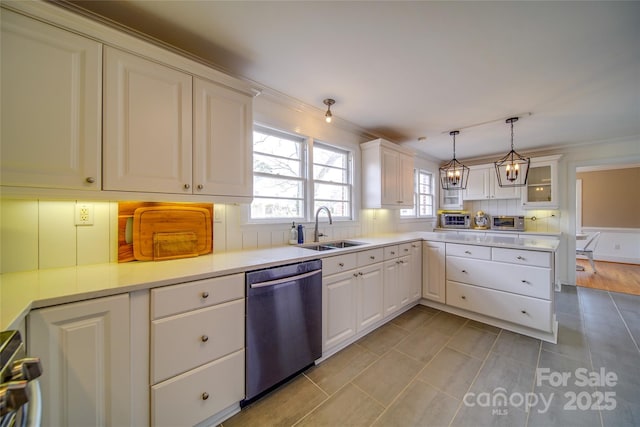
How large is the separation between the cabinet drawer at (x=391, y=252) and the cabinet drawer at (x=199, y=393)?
5.70ft

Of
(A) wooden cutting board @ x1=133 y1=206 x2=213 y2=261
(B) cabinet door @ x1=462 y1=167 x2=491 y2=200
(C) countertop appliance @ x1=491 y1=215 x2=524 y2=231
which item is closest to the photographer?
(A) wooden cutting board @ x1=133 y1=206 x2=213 y2=261

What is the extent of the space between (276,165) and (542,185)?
4891mm

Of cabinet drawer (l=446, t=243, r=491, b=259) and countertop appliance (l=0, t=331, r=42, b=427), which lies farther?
cabinet drawer (l=446, t=243, r=491, b=259)

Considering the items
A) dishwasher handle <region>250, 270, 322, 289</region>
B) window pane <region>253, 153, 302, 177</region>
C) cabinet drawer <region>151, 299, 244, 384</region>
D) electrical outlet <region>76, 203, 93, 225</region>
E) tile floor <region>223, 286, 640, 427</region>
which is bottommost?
tile floor <region>223, 286, 640, 427</region>

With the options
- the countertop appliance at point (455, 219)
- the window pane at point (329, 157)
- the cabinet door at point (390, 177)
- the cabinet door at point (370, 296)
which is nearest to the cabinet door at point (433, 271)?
the cabinet door at point (390, 177)

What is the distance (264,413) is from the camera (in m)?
1.53

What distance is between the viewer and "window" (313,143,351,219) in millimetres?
2961

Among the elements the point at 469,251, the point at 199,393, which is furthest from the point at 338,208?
the point at 199,393

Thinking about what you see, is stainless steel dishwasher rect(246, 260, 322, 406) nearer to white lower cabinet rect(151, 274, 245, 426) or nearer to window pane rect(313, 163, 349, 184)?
white lower cabinet rect(151, 274, 245, 426)

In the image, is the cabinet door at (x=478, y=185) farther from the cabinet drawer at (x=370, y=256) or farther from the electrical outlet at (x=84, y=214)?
the electrical outlet at (x=84, y=214)

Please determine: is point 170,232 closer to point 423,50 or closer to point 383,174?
point 423,50

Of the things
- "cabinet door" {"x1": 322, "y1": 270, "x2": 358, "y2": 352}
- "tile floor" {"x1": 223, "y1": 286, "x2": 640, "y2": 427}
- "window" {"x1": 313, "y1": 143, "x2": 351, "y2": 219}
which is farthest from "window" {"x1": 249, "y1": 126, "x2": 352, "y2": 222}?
"tile floor" {"x1": 223, "y1": 286, "x2": 640, "y2": 427}

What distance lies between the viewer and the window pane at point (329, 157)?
297 cm

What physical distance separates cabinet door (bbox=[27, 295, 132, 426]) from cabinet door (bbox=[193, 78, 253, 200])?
2.87 ft
